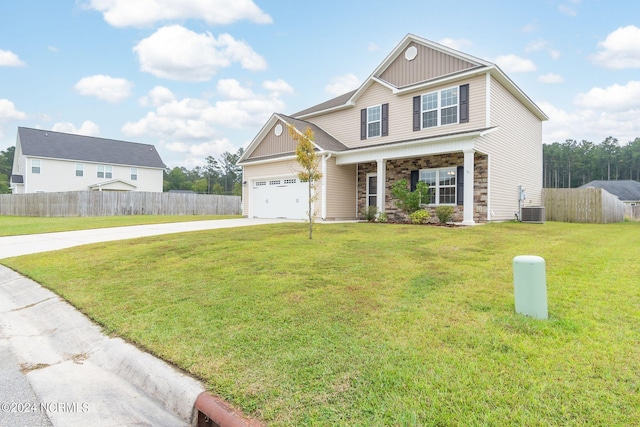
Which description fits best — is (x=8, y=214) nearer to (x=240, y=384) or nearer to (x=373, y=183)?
(x=373, y=183)

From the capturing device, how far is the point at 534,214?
13.2 meters

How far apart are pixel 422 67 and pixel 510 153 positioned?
5.22m

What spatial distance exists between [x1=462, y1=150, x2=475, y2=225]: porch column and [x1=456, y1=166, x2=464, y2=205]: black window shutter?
49.8 inches

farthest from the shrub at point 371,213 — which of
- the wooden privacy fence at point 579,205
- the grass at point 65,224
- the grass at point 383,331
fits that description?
the wooden privacy fence at point 579,205

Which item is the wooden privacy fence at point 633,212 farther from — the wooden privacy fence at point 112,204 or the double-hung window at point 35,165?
the double-hung window at point 35,165

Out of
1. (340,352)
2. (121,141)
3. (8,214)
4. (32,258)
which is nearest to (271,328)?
(340,352)

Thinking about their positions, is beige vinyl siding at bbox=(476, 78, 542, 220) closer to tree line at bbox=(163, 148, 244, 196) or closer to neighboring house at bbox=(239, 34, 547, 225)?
neighboring house at bbox=(239, 34, 547, 225)

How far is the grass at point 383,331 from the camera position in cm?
194

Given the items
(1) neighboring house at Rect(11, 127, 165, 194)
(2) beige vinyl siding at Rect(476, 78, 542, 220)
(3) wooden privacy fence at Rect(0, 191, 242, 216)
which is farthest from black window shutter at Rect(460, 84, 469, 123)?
(1) neighboring house at Rect(11, 127, 165, 194)

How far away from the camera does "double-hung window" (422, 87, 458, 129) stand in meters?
12.8

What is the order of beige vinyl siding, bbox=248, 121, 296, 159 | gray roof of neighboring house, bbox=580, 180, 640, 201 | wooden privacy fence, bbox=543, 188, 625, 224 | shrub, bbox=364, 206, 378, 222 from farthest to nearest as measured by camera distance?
gray roof of neighboring house, bbox=580, 180, 640, 201, beige vinyl siding, bbox=248, 121, 296, 159, wooden privacy fence, bbox=543, 188, 625, 224, shrub, bbox=364, 206, 378, 222

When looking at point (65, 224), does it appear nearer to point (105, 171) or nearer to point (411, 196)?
point (411, 196)

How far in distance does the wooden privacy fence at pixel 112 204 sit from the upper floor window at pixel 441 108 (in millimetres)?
18897

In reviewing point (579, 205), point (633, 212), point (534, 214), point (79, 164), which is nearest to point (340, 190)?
point (534, 214)
